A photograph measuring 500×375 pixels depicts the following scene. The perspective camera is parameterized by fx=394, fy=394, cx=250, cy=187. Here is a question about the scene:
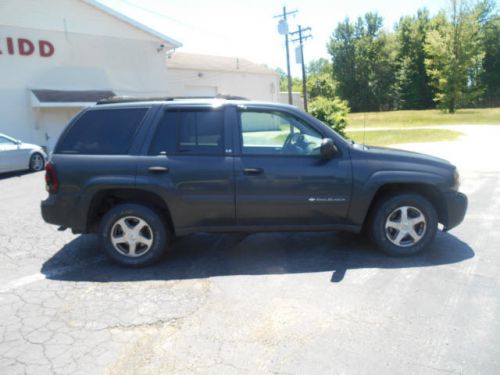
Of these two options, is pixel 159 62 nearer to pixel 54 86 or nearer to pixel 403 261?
pixel 54 86

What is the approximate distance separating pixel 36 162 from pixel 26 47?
7.23 m

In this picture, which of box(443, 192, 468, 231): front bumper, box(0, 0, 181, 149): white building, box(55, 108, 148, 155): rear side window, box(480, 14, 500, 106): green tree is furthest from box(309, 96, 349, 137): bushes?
box(480, 14, 500, 106): green tree

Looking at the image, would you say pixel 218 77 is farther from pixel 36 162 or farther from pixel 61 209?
pixel 61 209

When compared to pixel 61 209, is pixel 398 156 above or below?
above

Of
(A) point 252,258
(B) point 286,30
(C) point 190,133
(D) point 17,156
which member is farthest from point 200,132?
(B) point 286,30

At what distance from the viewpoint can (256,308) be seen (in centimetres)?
343

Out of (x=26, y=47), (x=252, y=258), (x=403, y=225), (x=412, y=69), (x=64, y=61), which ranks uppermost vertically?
(x=412, y=69)

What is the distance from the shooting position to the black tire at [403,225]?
441cm

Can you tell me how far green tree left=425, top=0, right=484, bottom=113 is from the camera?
132 ft

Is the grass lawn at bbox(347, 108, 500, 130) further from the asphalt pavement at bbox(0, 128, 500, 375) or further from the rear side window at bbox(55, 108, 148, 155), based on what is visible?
the rear side window at bbox(55, 108, 148, 155)

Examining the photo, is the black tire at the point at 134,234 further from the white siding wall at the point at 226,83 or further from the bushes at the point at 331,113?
the white siding wall at the point at 226,83

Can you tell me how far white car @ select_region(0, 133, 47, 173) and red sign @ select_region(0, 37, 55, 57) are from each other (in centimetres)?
660

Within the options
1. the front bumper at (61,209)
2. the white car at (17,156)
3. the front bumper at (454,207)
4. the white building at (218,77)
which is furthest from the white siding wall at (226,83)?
the front bumper at (454,207)

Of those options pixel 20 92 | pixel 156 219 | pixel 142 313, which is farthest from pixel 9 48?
pixel 142 313
